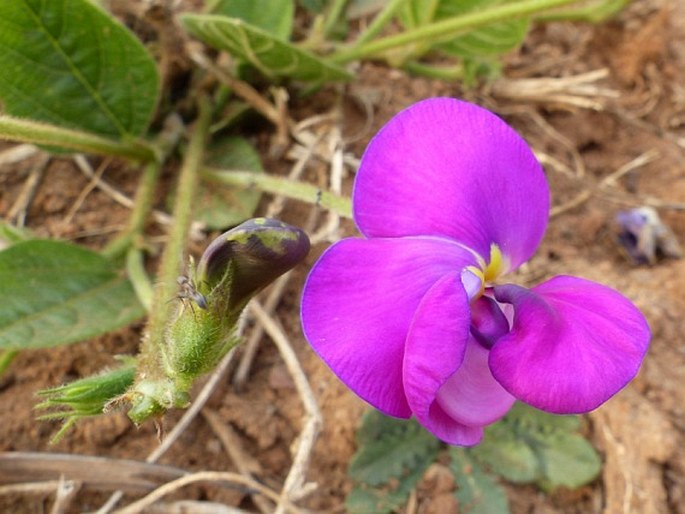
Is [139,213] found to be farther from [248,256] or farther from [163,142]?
Result: [248,256]

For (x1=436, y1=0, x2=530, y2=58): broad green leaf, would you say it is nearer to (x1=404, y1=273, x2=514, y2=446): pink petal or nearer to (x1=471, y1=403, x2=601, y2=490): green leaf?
(x1=471, y1=403, x2=601, y2=490): green leaf

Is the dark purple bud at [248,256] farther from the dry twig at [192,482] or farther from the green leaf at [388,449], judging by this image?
the green leaf at [388,449]

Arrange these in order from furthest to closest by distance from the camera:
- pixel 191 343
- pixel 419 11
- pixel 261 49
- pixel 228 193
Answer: pixel 419 11
pixel 228 193
pixel 261 49
pixel 191 343

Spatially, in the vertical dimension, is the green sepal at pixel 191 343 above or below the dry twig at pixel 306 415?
above

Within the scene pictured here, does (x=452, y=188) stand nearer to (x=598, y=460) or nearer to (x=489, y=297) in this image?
(x=489, y=297)

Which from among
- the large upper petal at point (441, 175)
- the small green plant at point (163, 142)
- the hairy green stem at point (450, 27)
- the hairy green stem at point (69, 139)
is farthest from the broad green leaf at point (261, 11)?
the large upper petal at point (441, 175)

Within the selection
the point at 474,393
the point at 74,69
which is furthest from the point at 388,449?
the point at 74,69

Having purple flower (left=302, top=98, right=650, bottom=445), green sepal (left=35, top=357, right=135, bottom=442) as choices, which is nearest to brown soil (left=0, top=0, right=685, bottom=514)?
green sepal (left=35, top=357, right=135, bottom=442)
